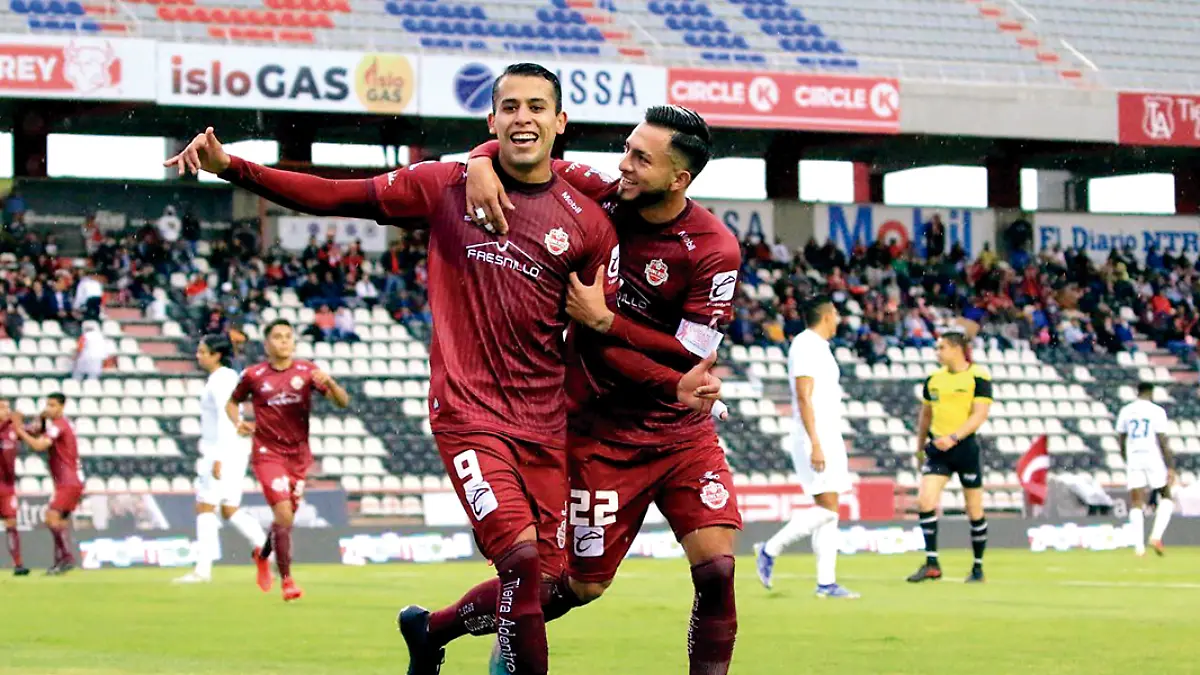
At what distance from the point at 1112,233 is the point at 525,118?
116 feet

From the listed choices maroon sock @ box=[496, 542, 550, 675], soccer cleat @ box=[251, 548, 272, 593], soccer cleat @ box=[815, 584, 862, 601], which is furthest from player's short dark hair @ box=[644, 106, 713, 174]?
soccer cleat @ box=[251, 548, 272, 593]

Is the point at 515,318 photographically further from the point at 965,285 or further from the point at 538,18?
the point at 965,285

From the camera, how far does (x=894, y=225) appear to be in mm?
38719

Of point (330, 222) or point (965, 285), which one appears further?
point (965, 285)

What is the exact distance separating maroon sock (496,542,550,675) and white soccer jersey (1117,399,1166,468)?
18.0 m

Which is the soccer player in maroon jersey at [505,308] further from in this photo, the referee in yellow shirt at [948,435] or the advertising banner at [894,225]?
the advertising banner at [894,225]

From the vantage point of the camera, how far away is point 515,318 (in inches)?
270

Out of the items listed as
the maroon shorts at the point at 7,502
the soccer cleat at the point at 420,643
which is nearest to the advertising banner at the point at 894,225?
the maroon shorts at the point at 7,502

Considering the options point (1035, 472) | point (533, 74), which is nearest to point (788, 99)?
point (1035, 472)

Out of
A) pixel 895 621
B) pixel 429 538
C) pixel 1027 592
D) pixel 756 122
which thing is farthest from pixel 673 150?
pixel 756 122

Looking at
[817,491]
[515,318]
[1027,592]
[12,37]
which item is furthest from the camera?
[12,37]

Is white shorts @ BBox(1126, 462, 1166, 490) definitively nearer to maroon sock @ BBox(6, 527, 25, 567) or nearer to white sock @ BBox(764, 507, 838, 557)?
white sock @ BBox(764, 507, 838, 557)

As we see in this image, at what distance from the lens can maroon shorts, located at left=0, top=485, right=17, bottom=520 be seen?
20203 mm

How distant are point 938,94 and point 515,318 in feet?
92.5
